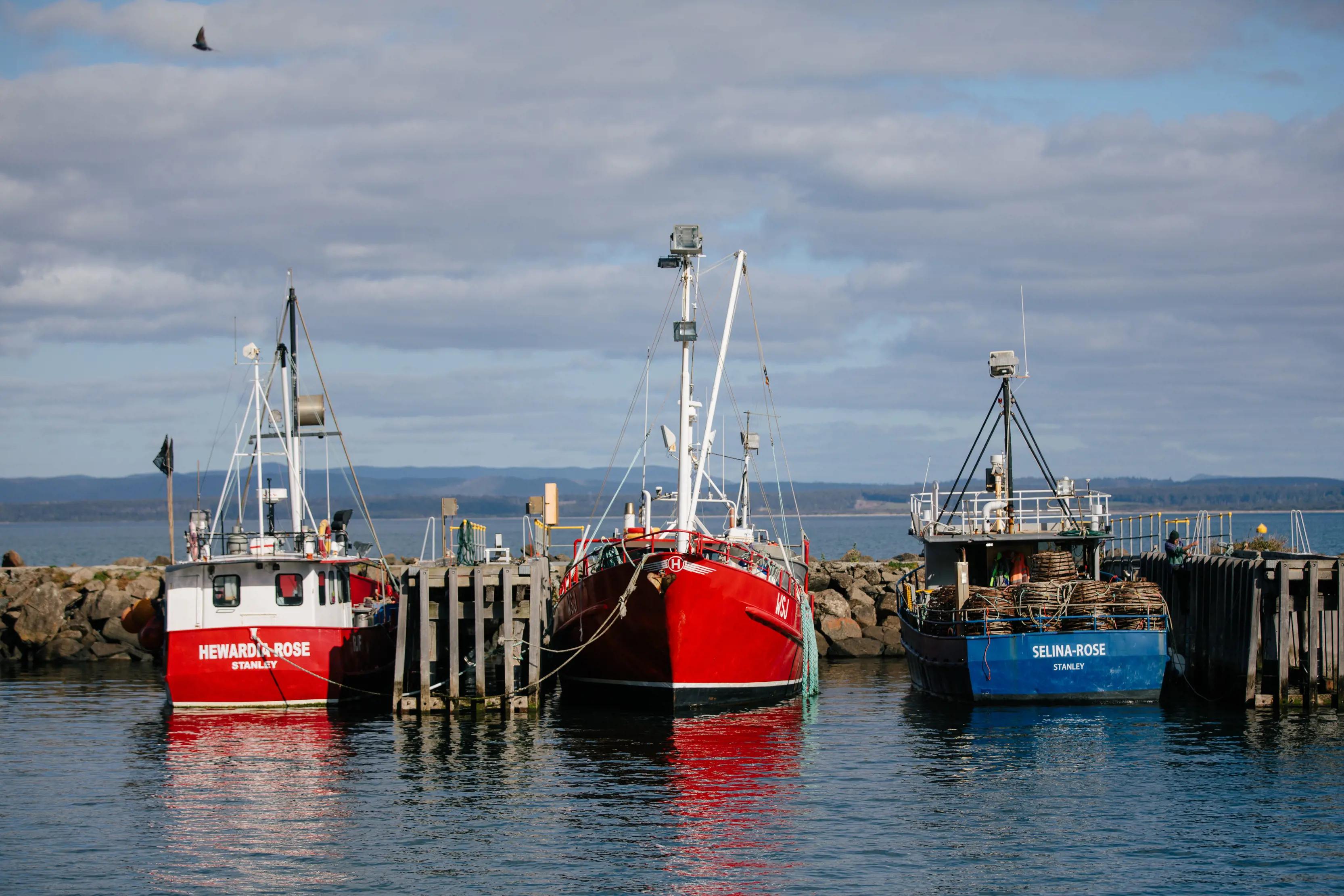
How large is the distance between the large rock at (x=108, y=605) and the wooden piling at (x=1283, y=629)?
35.9 meters

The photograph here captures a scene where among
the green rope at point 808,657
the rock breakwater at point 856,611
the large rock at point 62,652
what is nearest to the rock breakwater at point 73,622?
the large rock at point 62,652

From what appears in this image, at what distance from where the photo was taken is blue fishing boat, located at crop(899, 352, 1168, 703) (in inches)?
1229

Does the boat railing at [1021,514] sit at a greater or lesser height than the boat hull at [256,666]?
greater

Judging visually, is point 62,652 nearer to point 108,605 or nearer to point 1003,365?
point 108,605

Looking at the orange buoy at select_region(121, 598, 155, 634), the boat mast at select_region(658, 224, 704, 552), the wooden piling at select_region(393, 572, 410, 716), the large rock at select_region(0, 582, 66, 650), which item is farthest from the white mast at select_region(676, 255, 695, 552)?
the large rock at select_region(0, 582, 66, 650)

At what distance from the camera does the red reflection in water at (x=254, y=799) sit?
1967 cm

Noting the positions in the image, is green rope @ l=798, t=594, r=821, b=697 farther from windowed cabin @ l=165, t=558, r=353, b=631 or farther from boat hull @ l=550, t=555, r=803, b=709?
windowed cabin @ l=165, t=558, r=353, b=631

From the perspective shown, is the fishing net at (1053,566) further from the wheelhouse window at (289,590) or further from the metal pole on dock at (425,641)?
the wheelhouse window at (289,590)

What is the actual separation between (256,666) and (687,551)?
33.5 feet

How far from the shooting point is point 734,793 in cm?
2412

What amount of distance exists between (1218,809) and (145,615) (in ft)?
110

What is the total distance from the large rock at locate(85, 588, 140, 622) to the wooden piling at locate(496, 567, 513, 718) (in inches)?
850

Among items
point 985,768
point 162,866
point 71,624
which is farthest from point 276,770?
point 71,624

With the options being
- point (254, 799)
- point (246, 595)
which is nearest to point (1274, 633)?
point (254, 799)
